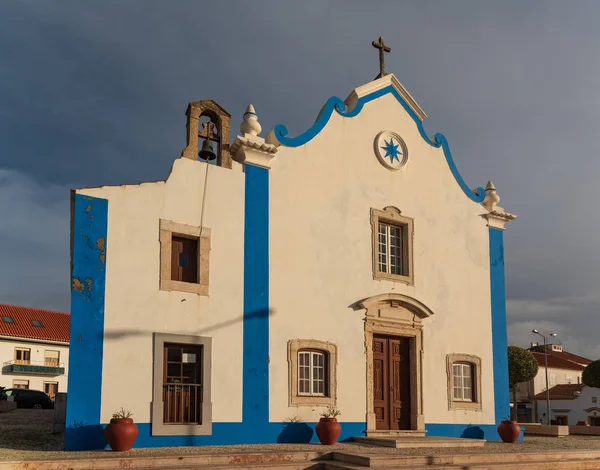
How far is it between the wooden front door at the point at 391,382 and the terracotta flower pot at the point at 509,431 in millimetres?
2474

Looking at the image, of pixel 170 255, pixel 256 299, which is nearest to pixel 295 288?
pixel 256 299

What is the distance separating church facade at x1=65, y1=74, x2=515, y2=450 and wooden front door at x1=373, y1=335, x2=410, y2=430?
0.15ft

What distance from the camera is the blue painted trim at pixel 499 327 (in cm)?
1859

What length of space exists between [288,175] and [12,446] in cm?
794

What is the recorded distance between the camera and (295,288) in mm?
15109

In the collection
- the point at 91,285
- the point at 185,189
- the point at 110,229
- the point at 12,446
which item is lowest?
the point at 12,446

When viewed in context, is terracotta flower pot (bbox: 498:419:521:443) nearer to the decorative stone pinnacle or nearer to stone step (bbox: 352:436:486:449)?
stone step (bbox: 352:436:486:449)

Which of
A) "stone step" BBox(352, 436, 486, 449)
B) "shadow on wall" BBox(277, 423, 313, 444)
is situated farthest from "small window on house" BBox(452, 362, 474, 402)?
"shadow on wall" BBox(277, 423, 313, 444)

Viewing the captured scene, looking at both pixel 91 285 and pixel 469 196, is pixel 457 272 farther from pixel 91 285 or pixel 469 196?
pixel 91 285

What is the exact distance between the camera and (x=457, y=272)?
18.4 meters

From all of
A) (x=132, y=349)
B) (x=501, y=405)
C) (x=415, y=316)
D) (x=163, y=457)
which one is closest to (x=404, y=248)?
(x=415, y=316)

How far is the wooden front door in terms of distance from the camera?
16281mm

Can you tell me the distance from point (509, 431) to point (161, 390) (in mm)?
9024

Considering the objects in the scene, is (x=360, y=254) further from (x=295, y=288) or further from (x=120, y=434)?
(x=120, y=434)
